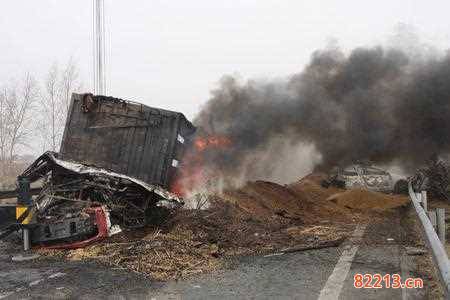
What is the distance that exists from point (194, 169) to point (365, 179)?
8215 millimetres

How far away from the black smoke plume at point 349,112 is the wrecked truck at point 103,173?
5.85 m

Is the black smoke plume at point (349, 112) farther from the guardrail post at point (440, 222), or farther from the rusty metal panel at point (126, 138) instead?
the guardrail post at point (440, 222)

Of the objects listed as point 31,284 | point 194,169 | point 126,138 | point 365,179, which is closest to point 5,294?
point 31,284

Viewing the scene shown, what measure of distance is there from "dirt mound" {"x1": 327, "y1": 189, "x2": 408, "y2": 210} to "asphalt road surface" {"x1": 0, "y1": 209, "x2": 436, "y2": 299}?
594cm

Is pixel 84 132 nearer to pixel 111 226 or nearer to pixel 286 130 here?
pixel 111 226

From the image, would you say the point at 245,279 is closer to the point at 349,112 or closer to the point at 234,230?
the point at 234,230

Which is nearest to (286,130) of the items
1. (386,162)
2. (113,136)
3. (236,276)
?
(386,162)

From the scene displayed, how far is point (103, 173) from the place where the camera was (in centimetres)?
853

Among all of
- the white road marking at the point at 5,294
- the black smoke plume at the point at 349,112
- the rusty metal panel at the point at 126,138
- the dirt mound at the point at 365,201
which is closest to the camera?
the white road marking at the point at 5,294

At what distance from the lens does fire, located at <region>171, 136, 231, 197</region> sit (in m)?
10.5

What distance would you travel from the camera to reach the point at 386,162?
1745 cm

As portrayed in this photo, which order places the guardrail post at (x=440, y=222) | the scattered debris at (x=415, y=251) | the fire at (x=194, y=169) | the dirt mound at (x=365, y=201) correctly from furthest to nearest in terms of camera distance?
the dirt mound at (x=365, y=201) → the fire at (x=194, y=169) → the scattered debris at (x=415, y=251) → the guardrail post at (x=440, y=222)

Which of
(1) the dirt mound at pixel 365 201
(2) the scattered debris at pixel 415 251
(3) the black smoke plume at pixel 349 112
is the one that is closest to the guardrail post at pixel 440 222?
(2) the scattered debris at pixel 415 251

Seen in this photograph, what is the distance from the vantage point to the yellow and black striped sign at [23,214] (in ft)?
26.5
